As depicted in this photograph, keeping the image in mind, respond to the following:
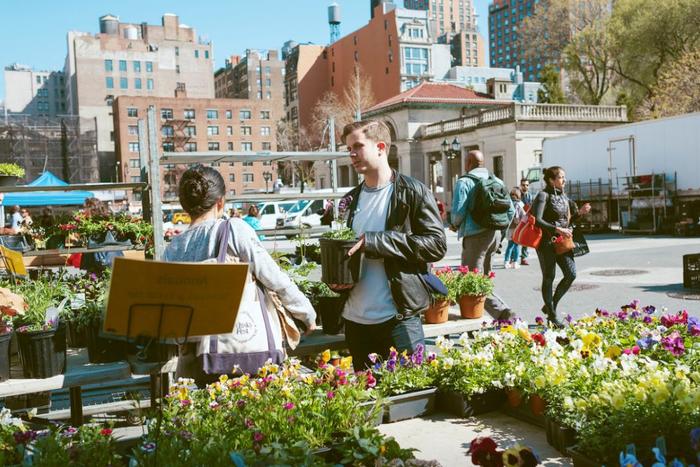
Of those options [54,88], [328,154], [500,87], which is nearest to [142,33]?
[54,88]

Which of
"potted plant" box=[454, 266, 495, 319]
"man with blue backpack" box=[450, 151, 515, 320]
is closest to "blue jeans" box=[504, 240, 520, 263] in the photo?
"man with blue backpack" box=[450, 151, 515, 320]

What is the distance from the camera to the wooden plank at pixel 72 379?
4.07m

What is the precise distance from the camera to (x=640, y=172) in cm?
2606

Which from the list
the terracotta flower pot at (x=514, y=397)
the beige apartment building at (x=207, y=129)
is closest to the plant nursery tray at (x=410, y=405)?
the terracotta flower pot at (x=514, y=397)

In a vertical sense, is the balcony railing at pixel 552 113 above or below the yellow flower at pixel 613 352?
above

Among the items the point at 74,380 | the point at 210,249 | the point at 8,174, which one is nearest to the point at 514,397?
the point at 210,249

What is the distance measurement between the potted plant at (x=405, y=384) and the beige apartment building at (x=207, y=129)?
93.4m

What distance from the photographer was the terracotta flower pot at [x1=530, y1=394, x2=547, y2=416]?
10.7 feet

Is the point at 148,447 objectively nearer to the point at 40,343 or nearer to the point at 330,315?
the point at 40,343

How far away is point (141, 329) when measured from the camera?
2.35 metres

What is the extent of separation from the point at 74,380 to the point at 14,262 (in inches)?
83.4

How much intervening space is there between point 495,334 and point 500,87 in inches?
2418

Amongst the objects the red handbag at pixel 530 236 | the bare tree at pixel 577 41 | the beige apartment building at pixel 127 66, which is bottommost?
the red handbag at pixel 530 236

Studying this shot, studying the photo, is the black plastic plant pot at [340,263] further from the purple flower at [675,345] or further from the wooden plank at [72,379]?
the purple flower at [675,345]
